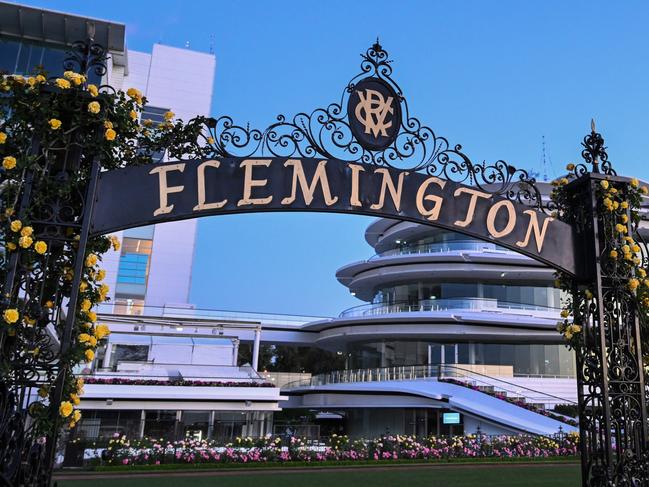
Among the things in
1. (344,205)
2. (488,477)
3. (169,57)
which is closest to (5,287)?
(344,205)

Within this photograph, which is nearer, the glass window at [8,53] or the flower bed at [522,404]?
the flower bed at [522,404]

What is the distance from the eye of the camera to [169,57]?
52469 millimetres

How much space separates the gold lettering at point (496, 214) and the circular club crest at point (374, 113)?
1530mm

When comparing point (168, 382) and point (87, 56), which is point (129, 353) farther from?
point (87, 56)

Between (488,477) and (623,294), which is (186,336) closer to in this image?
(488,477)

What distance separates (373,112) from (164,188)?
2718mm

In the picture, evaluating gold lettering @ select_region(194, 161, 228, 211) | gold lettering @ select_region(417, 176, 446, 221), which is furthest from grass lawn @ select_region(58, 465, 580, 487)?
gold lettering @ select_region(194, 161, 228, 211)

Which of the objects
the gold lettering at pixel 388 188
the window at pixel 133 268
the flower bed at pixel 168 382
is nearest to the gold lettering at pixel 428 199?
the gold lettering at pixel 388 188

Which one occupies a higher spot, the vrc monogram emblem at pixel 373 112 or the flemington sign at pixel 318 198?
the vrc monogram emblem at pixel 373 112

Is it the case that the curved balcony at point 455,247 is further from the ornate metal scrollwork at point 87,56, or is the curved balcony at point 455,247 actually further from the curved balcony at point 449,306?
the ornate metal scrollwork at point 87,56

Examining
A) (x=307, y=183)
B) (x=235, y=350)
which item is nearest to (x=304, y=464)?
(x=307, y=183)

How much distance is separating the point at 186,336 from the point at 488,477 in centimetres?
2048

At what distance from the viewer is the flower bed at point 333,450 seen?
1678cm

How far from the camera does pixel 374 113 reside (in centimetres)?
701
